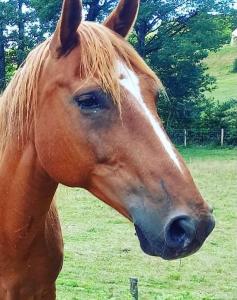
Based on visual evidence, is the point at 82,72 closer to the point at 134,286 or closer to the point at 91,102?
the point at 91,102

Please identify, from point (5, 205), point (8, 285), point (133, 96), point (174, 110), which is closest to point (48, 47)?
point (133, 96)

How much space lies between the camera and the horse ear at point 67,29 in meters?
2.22

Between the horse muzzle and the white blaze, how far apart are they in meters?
0.23

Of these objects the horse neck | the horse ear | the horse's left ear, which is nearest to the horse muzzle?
the horse neck

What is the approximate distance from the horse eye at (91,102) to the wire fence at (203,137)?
822 inches

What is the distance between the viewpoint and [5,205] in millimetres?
2686

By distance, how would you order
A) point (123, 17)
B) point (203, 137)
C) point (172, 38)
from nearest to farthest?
point (123, 17) < point (203, 137) < point (172, 38)

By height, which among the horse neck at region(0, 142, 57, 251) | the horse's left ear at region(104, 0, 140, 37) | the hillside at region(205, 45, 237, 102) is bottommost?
the hillside at region(205, 45, 237, 102)

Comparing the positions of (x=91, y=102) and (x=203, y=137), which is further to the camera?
(x=203, y=137)

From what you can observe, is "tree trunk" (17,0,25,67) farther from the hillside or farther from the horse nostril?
the horse nostril

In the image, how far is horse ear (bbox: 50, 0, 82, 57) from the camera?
7.29ft

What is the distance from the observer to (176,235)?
1941 millimetres

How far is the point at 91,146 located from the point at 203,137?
21933 mm

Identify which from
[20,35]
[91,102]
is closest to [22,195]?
[91,102]
